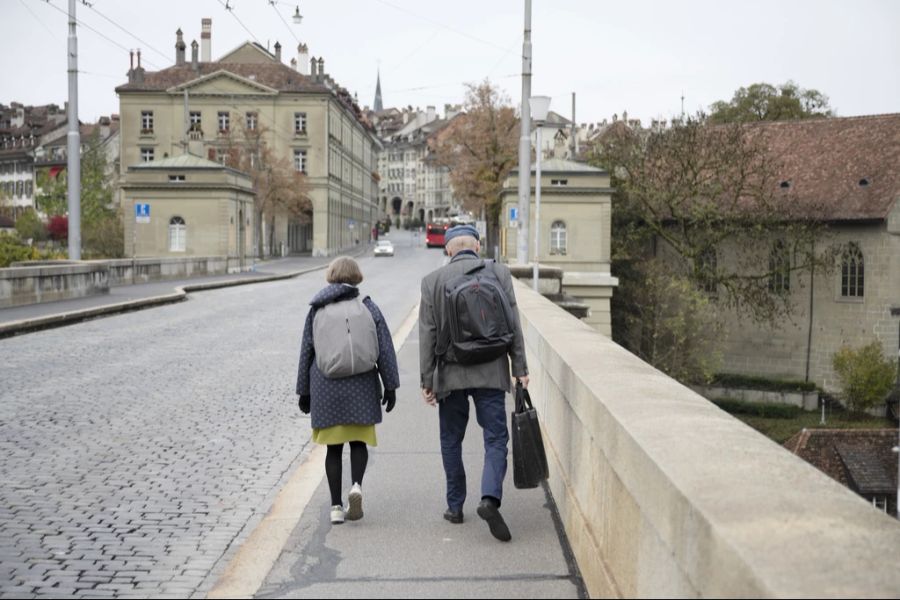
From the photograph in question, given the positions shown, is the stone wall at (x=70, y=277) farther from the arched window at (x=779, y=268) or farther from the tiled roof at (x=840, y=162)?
the tiled roof at (x=840, y=162)

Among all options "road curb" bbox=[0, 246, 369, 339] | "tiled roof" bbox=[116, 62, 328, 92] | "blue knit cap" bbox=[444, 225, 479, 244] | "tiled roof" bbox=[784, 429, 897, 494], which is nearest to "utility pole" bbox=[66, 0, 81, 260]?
"road curb" bbox=[0, 246, 369, 339]

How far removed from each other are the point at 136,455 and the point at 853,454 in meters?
40.0

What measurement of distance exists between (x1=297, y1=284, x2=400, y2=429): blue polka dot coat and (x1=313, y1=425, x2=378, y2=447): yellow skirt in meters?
0.07

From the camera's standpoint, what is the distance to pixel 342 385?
6668 millimetres

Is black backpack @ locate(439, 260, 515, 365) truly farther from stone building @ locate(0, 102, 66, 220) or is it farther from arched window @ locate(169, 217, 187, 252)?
stone building @ locate(0, 102, 66, 220)

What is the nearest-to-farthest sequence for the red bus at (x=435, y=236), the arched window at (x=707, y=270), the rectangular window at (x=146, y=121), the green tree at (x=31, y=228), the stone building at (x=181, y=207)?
the stone building at (x=181, y=207) < the arched window at (x=707, y=270) < the rectangular window at (x=146, y=121) < the green tree at (x=31, y=228) < the red bus at (x=435, y=236)

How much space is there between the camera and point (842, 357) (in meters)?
49.5

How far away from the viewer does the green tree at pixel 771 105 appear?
72.9 meters

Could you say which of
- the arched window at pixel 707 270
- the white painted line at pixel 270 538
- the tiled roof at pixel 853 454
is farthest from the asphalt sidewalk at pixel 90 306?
the arched window at pixel 707 270

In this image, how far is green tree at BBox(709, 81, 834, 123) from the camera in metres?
72.9

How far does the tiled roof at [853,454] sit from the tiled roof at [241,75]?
58.8 meters

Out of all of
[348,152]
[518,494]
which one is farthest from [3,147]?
[518,494]

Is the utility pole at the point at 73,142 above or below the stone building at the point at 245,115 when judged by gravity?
below

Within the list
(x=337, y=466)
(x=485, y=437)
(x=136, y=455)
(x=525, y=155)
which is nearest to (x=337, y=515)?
(x=337, y=466)
